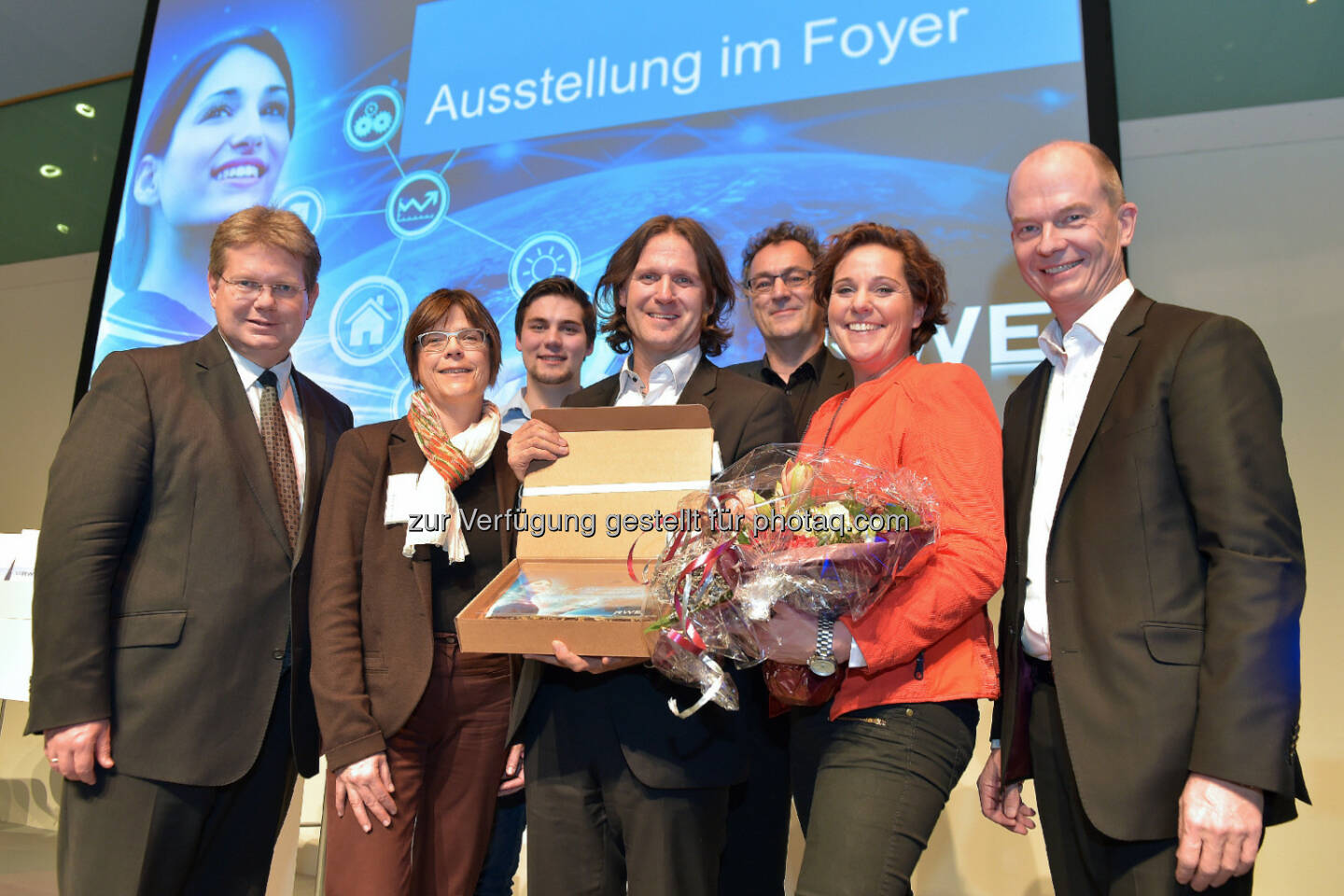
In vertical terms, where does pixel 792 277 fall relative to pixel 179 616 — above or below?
above

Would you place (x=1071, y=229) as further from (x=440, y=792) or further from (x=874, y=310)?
(x=440, y=792)

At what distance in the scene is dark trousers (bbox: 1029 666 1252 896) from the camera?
146 cm

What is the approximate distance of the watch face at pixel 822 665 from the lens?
4.86 ft

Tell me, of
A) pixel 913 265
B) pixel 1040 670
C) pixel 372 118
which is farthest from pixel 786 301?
pixel 372 118

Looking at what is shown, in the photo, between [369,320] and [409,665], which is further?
[369,320]

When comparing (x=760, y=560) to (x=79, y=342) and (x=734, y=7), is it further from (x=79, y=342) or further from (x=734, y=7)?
(x=79, y=342)

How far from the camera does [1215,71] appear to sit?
3693mm

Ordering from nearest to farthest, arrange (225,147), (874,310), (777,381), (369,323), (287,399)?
1. (874,310)
2. (287,399)
3. (777,381)
4. (369,323)
5. (225,147)

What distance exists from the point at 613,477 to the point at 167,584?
1035 mm

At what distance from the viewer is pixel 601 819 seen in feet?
5.82

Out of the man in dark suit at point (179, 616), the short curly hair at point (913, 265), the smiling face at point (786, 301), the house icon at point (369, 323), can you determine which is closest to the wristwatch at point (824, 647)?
the short curly hair at point (913, 265)

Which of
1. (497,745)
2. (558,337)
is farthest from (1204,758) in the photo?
(558,337)

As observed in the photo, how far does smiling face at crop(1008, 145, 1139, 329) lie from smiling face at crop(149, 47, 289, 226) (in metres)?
3.84

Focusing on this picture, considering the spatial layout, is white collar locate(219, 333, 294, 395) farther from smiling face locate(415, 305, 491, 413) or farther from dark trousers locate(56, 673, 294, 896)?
dark trousers locate(56, 673, 294, 896)
